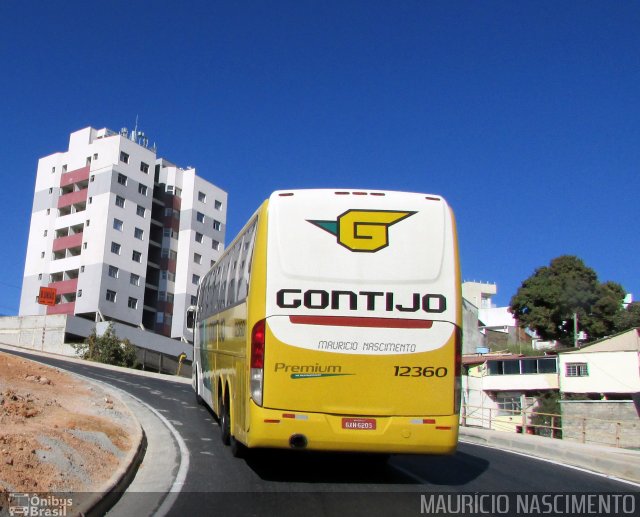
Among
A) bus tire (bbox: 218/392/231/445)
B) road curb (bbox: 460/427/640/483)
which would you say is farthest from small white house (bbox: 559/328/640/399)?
bus tire (bbox: 218/392/231/445)

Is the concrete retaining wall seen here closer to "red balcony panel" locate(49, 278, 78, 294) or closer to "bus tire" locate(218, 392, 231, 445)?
"bus tire" locate(218, 392, 231, 445)

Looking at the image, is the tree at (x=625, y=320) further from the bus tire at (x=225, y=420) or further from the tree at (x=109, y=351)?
the bus tire at (x=225, y=420)

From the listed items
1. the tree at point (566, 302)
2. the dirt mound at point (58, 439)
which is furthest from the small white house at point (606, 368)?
the dirt mound at point (58, 439)

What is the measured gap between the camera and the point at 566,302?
193 feet

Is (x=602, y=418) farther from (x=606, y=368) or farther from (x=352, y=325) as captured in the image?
(x=352, y=325)

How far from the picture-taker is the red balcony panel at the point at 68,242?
6400cm

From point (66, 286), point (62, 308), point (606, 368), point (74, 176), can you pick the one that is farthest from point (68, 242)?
point (606, 368)

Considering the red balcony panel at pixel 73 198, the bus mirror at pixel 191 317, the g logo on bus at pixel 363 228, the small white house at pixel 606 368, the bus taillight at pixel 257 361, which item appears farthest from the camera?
the red balcony panel at pixel 73 198

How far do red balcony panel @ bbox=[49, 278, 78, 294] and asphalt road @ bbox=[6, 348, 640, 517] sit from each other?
5434cm

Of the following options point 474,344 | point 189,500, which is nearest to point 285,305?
point 189,500

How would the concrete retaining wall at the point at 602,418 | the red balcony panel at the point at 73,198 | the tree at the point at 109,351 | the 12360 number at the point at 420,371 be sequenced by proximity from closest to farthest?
the 12360 number at the point at 420,371
the concrete retaining wall at the point at 602,418
the tree at the point at 109,351
the red balcony panel at the point at 73,198

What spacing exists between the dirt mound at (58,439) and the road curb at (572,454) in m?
8.41

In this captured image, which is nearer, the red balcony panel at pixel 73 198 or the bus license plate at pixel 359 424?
the bus license plate at pixel 359 424

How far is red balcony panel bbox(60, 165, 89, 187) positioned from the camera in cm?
6550
